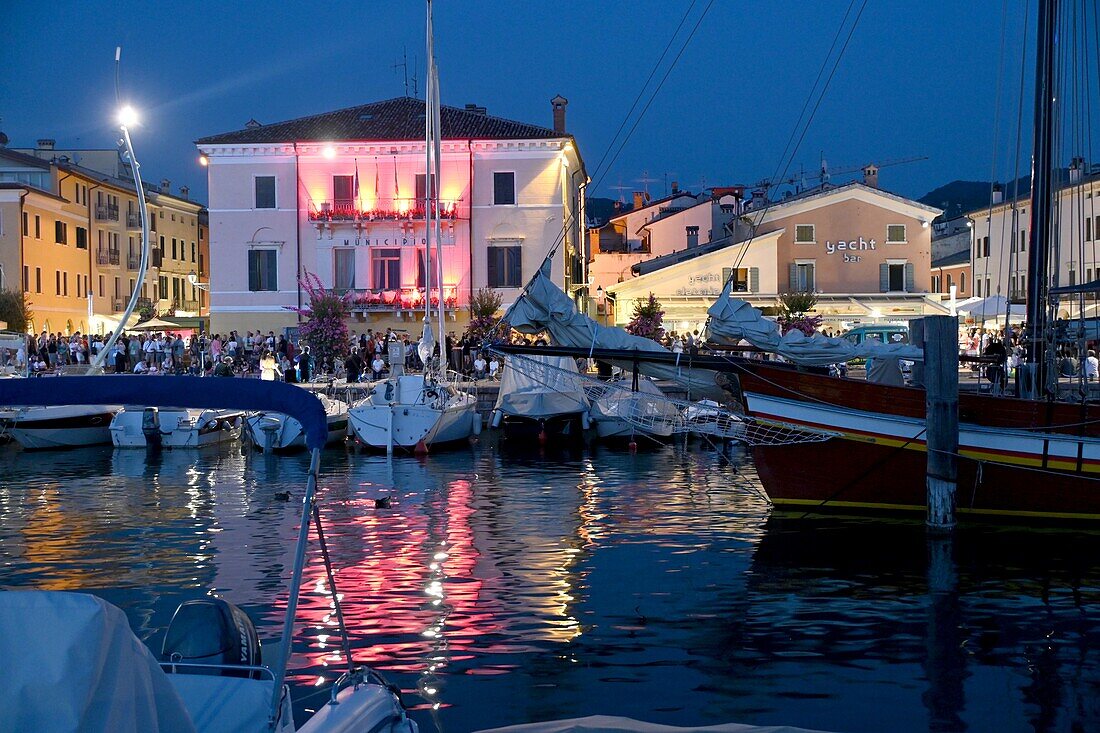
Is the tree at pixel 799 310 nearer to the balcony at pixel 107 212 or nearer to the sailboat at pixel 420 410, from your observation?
the sailboat at pixel 420 410

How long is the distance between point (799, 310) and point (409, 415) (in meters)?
22.3

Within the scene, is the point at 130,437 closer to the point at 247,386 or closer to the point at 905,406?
the point at 905,406

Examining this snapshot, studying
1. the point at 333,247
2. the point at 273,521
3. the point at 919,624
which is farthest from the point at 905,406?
the point at 333,247

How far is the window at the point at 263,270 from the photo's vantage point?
50.8 metres

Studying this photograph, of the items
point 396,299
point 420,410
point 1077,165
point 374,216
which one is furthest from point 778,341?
point 374,216

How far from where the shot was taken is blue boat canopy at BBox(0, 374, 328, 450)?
6094mm

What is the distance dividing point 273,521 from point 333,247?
31.7 meters

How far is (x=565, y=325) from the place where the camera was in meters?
17.3

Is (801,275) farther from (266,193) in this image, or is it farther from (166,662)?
(166,662)

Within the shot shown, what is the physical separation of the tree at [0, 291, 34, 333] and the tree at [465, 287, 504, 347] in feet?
74.7

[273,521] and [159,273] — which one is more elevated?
[159,273]

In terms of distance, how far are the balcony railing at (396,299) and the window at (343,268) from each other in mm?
677

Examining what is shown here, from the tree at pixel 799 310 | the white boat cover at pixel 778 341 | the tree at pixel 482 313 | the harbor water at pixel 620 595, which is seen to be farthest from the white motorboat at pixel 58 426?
the tree at pixel 799 310

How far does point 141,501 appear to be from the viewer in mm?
22844
